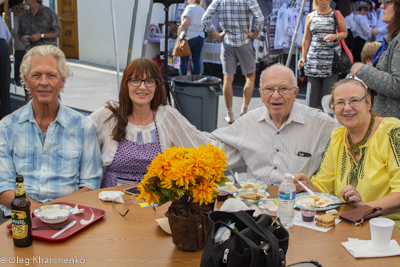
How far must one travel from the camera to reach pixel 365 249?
1.68 m

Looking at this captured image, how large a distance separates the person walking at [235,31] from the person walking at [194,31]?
1357mm

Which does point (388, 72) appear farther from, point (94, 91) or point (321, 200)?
point (94, 91)

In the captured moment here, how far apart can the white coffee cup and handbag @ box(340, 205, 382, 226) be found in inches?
9.5

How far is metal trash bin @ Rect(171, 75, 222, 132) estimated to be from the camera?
525 cm

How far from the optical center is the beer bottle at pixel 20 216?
5.46 ft

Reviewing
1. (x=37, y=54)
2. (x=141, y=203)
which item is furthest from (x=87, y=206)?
(x=37, y=54)

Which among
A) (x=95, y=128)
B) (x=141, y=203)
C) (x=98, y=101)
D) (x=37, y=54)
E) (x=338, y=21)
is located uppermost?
(x=338, y=21)

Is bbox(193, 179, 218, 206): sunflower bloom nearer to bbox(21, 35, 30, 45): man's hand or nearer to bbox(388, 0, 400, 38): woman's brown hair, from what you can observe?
bbox(388, 0, 400, 38): woman's brown hair

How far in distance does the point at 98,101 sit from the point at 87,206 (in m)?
6.06

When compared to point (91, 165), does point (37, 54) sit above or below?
above

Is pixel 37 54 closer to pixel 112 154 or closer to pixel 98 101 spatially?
pixel 112 154

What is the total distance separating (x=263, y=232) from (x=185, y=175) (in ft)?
1.21

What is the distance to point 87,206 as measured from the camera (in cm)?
207

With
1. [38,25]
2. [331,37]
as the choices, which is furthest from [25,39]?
[331,37]
